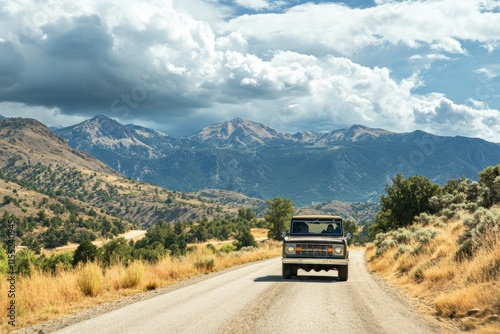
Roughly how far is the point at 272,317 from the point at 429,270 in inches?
340

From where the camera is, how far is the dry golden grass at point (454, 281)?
32.5ft

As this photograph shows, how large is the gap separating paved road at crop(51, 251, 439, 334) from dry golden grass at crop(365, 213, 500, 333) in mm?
914

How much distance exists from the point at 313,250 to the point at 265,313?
25.6ft

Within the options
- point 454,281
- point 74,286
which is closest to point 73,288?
point 74,286

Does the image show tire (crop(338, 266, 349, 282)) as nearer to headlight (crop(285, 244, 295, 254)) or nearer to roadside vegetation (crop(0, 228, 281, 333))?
A: headlight (crop(285, 244, 295, 254))

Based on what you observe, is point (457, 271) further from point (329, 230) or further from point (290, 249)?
point (290, 249)

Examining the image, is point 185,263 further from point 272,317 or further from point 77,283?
point 272,317

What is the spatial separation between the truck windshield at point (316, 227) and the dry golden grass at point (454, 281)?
3.30 m

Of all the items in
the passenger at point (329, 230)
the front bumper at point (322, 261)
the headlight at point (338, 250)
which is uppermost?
the passenger at point (329, 230)

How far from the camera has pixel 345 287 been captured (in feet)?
53.4

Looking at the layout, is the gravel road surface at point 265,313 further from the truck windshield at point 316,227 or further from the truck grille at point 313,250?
the truck windshield at point 316,227

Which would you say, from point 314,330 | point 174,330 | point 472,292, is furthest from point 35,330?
point 472,292

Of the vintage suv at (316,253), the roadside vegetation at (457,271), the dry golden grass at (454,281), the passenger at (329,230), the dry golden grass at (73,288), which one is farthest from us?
the passenger at (329,230)

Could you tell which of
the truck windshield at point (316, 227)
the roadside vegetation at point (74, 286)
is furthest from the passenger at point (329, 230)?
the roadside vegetation at point (74, 286)
